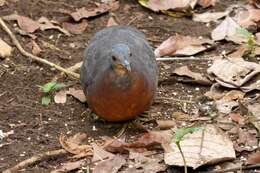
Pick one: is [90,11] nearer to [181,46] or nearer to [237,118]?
[181,46]

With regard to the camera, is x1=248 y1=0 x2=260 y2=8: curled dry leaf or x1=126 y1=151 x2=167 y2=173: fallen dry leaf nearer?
x1=126 y1=151 x2=167 y2=173: fallen dry leaf

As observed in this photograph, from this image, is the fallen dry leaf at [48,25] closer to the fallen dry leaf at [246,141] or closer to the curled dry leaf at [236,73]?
the curled dry leaf at [236,73]

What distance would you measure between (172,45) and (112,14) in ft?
2.82

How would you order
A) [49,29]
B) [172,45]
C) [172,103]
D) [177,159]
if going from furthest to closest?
[49,29], [172,45], [172,103], [177,159]

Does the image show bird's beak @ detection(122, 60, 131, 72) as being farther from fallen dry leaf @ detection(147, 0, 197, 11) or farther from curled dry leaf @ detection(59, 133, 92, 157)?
fallen dry leaf @ detection(147, 0, 197, 11)

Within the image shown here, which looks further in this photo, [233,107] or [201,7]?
[201,7]

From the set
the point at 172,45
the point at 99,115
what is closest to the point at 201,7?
the point at 172,45

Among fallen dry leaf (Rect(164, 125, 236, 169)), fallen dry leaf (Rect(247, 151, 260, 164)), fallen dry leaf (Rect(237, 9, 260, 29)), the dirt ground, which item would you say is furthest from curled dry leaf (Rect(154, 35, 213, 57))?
fallen dry leaf (Rect(247, 151, 260, 164))

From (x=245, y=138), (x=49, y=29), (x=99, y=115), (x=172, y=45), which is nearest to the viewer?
(x=245, y=138)

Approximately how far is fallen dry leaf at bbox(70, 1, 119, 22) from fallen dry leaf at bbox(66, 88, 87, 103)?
1156 millimetres

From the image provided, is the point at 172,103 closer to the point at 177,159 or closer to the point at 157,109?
the point at 157,109

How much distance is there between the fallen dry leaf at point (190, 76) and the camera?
5.04 metres

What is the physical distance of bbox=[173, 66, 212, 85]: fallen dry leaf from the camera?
5.04m

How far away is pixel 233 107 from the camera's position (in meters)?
4.64
